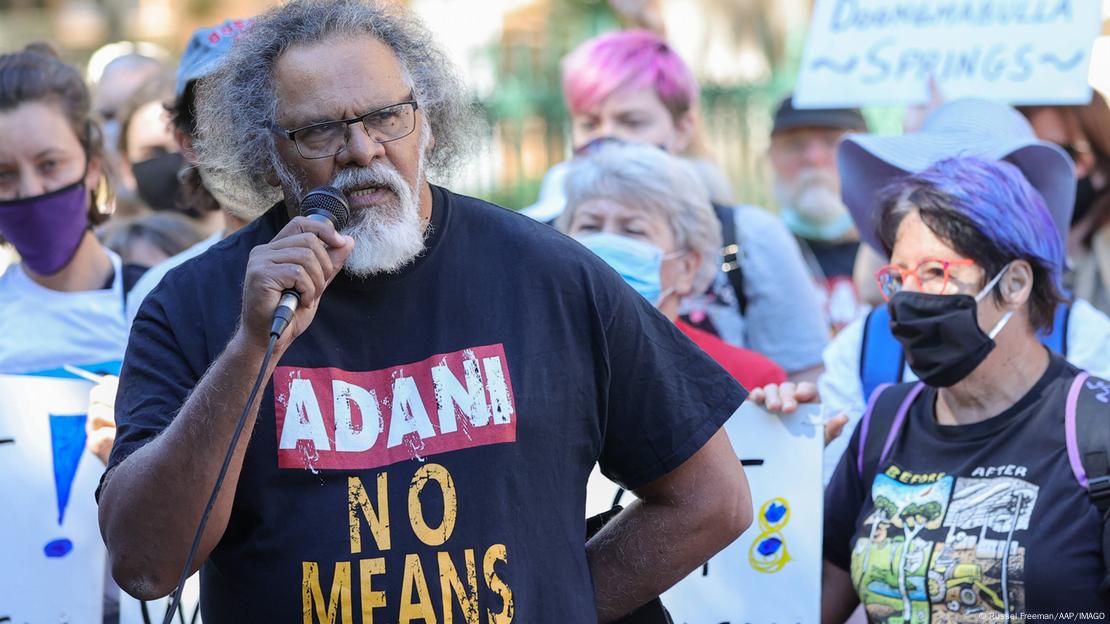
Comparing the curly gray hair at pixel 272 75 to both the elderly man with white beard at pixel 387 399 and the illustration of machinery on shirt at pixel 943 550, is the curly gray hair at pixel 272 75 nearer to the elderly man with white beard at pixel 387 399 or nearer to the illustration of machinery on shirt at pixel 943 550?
Result: the elderly man with white beard at pixel 387 399

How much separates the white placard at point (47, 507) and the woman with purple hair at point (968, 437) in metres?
2.09

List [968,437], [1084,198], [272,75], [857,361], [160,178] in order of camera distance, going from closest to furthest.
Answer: [272,75]
[968,437]
[857,361]
[1084,198]
[160,178]

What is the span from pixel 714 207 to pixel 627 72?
0.80m

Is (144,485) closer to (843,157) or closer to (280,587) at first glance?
(280,587)

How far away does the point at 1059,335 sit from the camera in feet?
14.0

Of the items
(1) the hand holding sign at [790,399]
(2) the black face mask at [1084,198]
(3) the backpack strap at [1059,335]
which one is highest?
(2) the black face mask at [1084,198]

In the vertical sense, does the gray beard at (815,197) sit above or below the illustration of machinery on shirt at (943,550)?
above

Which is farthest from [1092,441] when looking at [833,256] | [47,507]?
[833,256]

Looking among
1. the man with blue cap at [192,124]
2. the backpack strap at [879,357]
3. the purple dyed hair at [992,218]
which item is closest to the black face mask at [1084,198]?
the backpack strap at [879,357]

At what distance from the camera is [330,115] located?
2.86 m

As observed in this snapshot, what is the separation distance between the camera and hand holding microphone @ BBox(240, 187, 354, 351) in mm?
2434

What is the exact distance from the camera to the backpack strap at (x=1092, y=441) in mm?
3447

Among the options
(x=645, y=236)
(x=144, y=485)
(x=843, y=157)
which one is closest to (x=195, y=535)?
(x=144, y=485)

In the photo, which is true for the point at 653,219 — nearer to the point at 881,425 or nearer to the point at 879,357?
the point at 879,357
